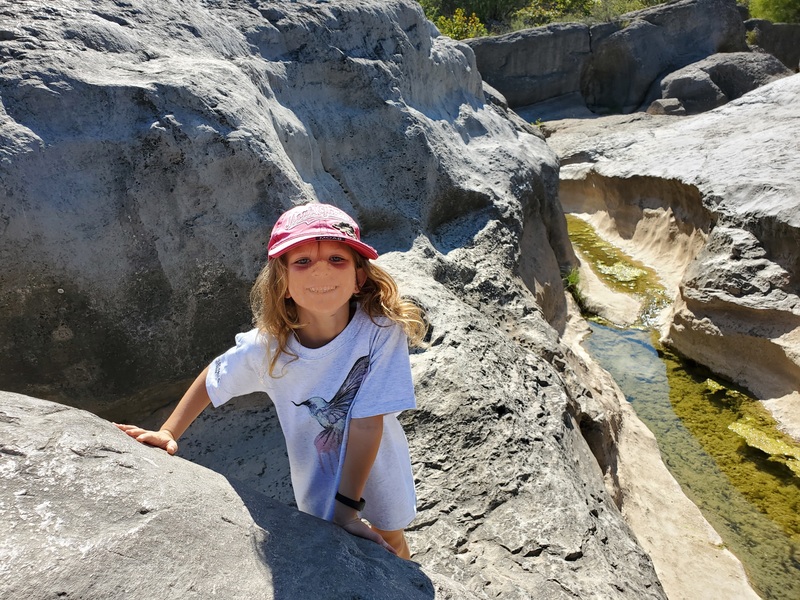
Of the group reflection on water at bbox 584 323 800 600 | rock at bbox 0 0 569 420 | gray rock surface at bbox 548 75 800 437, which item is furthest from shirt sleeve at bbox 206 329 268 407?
gray rock surface at bbox 548 75 800 437

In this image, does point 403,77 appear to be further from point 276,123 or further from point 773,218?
point 773,218

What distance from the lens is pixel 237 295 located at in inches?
110

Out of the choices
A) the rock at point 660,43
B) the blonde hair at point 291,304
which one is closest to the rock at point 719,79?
the rock at point 660,43

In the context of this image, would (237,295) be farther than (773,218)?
No

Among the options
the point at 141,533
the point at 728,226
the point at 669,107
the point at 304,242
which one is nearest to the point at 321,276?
the point at 304,242

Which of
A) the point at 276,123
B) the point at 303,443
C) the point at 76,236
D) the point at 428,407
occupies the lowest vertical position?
the point at 428,407

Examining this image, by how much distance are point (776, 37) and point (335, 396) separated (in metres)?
17.4

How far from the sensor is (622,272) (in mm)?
7781

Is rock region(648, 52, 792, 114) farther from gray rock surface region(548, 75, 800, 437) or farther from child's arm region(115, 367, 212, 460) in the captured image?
child's arm region(115, 367, 212, 460)

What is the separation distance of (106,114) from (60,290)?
0.68 meters

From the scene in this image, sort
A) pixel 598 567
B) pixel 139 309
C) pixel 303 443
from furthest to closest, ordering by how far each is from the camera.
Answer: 1. pixel 139 309
2. pixel 598 567
3. pixel 303 443

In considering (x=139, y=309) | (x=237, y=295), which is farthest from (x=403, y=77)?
(x=139, y=309)

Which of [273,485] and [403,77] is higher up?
[403,77]

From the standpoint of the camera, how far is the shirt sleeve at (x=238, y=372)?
1.65 m
